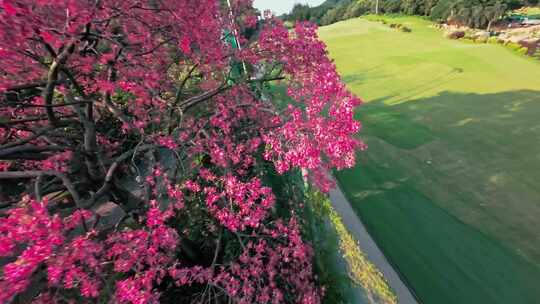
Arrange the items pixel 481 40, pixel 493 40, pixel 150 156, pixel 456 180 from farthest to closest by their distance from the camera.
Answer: pixel 481 40, pixel 493 40, pixel 456 180, pixel 150 156

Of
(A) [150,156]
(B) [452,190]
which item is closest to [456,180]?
(B) [452,190]

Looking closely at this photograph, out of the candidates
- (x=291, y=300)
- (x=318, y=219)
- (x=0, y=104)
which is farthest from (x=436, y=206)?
(x=0, y=104)

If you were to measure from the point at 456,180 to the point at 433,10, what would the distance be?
38894 millimetres

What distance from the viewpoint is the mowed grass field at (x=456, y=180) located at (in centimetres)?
595

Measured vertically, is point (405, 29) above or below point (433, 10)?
below

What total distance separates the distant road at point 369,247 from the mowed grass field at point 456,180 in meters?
0.37

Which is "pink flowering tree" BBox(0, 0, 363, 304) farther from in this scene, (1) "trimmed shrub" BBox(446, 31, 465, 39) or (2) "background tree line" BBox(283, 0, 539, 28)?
(1) "trimmed shrub" BBox(446, 31, 465, 39)

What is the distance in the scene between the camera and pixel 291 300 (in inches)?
170

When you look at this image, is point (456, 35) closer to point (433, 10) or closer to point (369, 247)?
point (433, 10)

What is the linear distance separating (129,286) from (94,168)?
2045 mm

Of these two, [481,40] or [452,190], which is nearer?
[452,190]

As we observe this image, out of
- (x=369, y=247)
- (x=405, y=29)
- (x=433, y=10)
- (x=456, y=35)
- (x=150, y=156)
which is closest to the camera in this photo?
(x=150, y=156)

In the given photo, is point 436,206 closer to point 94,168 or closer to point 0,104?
point 94,168

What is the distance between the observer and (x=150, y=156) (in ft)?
15.0
